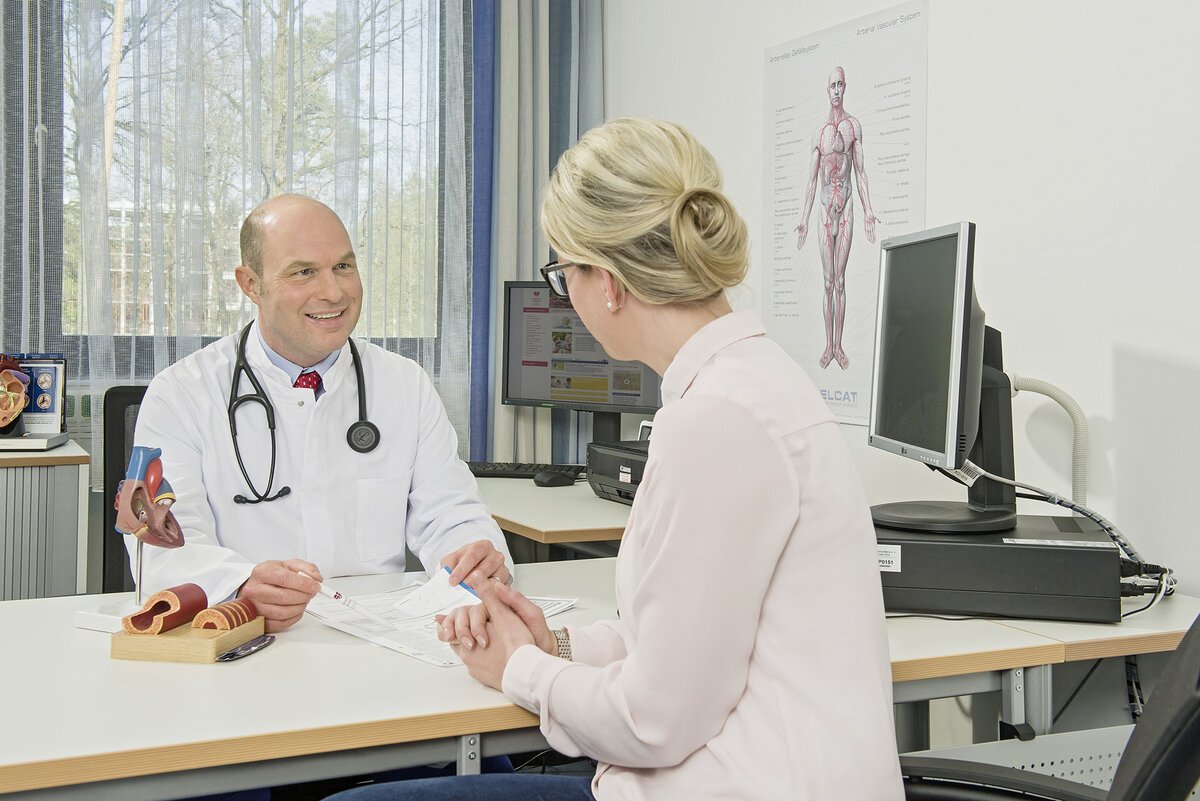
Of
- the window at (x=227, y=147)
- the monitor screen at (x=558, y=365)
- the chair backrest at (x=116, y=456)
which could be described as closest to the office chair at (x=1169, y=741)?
the chair backrest at (x=116, y=456)

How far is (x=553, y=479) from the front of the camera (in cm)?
305

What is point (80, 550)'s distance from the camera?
281 centimetres

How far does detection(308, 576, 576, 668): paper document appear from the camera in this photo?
4.62ft

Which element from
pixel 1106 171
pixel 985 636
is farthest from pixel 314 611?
pixel 1106 171

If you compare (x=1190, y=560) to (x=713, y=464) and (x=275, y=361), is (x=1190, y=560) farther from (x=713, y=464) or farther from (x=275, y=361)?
(x=275, y=361)

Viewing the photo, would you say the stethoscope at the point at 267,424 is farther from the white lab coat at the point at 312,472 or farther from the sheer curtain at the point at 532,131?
the sheer curtain at the point at 532,131

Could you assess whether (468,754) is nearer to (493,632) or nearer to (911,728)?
(493,632)

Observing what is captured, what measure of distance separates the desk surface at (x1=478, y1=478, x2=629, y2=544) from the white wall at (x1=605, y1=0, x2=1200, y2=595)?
0.69m

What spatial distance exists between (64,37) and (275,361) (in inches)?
65.2

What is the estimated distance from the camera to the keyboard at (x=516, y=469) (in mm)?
3182

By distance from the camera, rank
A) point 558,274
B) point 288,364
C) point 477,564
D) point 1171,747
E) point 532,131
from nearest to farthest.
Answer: point 1171,747 → point 558,274 → point 477,564 → point 288,364 → point 532,131

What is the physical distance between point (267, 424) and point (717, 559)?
1269 mm

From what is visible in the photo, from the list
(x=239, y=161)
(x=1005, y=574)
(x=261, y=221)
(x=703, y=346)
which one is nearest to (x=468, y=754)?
(x=703, y=346)

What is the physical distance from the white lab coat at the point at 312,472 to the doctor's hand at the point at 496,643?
0.54 m
